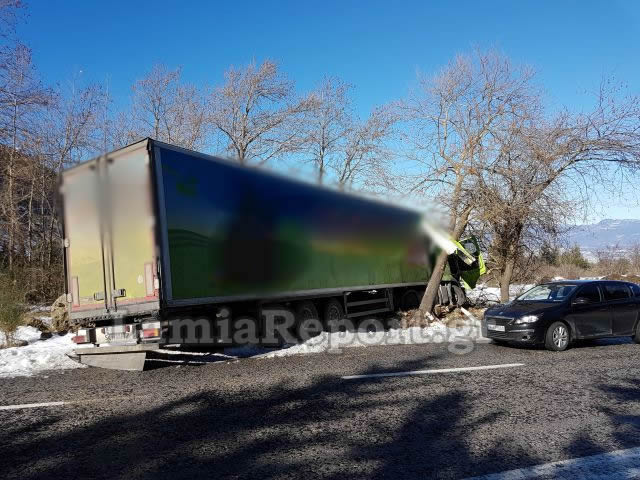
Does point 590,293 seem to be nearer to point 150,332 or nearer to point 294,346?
point 294,346

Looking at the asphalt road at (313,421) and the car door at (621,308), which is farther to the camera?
the car door at (621,308)

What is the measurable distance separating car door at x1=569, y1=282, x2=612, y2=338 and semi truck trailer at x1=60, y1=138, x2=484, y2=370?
546 centimetres

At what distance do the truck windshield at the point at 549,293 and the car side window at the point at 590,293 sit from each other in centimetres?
17

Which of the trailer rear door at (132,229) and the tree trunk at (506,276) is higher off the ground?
the trailer rear door at (132,229)

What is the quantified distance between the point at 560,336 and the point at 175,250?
7503 millimetres

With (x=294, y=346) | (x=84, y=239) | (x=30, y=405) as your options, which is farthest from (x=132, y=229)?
(x=294, y=346)

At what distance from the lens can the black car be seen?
10852 mm

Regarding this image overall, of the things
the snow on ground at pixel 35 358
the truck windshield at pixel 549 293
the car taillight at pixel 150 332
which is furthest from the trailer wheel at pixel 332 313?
the snow on ground at pixel 35 358

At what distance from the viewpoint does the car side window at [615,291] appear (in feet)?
38.9

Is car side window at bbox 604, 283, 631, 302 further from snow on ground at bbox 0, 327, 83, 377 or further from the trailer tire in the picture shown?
snow on ground at bbox 0, 327, 83, 377

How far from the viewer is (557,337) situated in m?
10.9

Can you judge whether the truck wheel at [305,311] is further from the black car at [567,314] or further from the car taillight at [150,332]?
the car taillight at [150,332]

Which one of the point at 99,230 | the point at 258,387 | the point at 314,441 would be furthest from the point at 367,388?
the point at 99,230

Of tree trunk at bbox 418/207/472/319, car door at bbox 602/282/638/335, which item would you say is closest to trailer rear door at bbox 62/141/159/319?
car door at bbox 602/282/638/335
